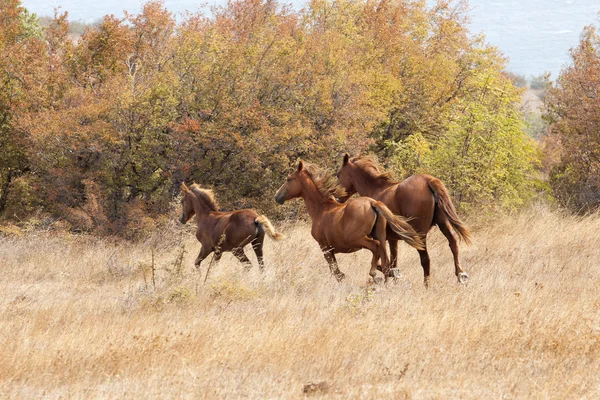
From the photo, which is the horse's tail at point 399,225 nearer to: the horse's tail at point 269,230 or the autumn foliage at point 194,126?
the horse's tail at point 269,230

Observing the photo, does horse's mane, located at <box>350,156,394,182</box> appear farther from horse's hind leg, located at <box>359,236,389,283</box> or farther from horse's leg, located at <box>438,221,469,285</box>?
horse's hind leg, located at <box>359,236,389,283</box>

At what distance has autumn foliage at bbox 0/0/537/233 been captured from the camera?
1866cm

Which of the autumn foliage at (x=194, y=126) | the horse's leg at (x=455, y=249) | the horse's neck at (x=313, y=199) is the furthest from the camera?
the autumn foliage at (x=194, y=126)

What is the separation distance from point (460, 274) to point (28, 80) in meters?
13.8

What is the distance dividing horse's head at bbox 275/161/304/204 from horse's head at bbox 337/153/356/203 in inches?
29.1

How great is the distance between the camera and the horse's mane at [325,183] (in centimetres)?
1166

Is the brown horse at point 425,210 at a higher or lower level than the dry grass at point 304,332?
higher

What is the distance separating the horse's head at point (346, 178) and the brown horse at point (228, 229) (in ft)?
4.55

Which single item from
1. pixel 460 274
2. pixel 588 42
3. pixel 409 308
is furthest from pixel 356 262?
pixel 588 42

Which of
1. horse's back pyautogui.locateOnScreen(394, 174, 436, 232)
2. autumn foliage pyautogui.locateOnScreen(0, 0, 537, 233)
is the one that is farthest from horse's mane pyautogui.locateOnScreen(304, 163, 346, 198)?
autumn foliage pyautogui.locateOnScreen(0, 0, 537, 233)

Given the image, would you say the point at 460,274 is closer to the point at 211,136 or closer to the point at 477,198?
the point at 477,198

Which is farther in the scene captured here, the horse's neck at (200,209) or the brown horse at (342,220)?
the horse's neck at (200,209)

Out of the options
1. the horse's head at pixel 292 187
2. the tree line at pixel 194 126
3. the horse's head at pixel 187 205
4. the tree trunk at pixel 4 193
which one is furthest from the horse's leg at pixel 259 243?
the tree trunk at pixel 4 193

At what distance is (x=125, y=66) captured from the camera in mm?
22750
